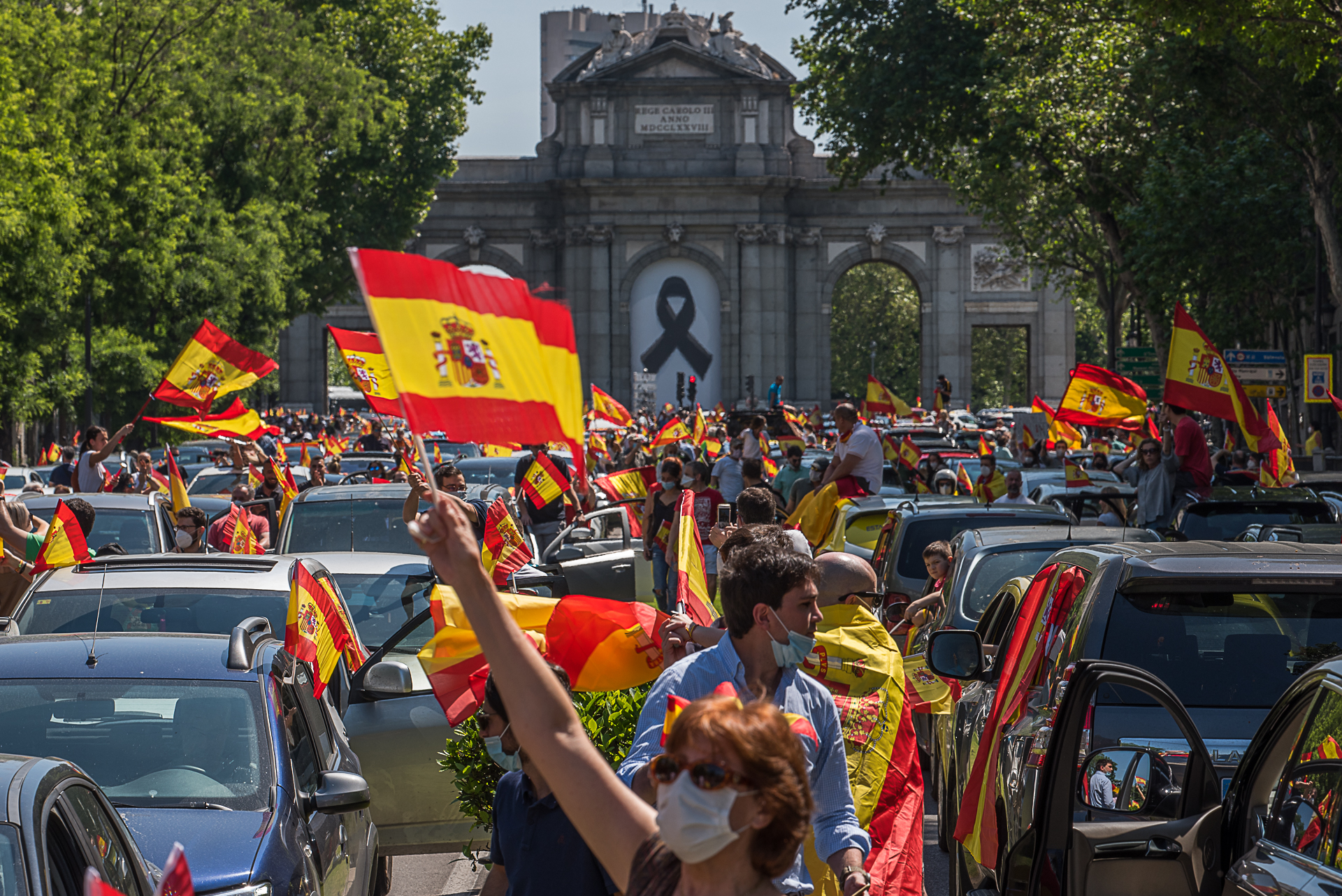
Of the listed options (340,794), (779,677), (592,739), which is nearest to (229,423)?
(592,739)

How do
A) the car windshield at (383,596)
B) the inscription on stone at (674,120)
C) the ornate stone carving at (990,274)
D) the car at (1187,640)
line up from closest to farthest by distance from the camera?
the car at (1187,640), the car windshield at (383,596), the inscription on stone at (674,120), the ornate stone carving at (990,274)

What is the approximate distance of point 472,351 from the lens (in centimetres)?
307

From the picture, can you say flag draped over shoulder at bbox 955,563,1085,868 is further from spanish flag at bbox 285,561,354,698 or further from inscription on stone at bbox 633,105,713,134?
inscription on stone at bbox 633,105,713,134

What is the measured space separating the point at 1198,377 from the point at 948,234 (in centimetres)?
5571

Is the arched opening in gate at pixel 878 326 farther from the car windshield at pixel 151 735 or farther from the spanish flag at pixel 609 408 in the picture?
the car windshield at pixel 151 735

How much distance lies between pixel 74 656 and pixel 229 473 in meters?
18.6

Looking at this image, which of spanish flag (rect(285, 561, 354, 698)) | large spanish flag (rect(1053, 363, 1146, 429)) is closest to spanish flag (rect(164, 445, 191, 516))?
spanish flag (rect(285, 561, 354, 698))

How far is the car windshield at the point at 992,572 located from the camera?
9.98 metres

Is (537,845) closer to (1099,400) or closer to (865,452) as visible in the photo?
(865,452)

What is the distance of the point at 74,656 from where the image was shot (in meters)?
6.21

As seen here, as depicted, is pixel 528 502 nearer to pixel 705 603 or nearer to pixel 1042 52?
pixel 705 603

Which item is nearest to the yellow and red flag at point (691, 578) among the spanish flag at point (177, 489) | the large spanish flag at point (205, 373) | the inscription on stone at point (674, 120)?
the spanish flag at point (177, 489)

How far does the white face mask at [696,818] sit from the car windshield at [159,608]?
19.9 feet

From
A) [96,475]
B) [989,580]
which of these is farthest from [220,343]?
[989,580]
